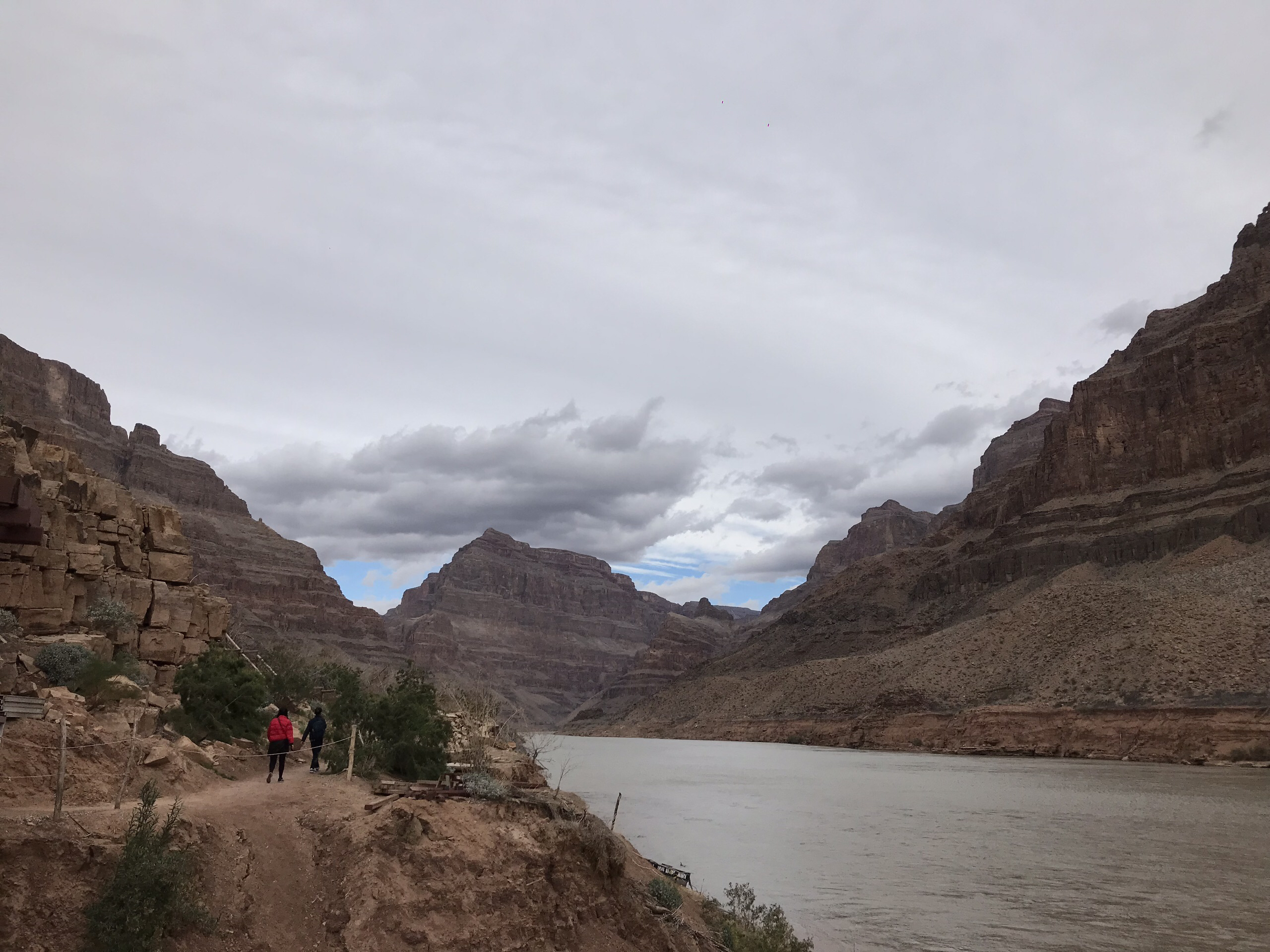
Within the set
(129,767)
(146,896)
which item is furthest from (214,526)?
(146,896)

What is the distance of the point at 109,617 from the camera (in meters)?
19.1

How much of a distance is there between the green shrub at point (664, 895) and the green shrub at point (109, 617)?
1282 centimetres

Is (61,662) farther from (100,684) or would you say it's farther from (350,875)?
(350,875)

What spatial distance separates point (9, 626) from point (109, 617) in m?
2.95

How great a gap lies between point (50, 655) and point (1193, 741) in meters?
57.9

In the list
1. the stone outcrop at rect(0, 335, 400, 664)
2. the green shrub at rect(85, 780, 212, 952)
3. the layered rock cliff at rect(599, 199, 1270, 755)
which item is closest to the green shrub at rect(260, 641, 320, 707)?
the green shrub at rect(85, 780, 212, 952)

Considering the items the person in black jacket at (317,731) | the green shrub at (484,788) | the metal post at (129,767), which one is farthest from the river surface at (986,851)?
the metal post at (129,767)

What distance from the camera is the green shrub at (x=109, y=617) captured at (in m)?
18.9

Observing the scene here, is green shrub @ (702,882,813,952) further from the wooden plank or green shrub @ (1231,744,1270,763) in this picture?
green shrub @ (1231,744,1270,763)

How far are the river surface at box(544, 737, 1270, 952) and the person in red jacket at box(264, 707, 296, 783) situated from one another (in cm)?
587

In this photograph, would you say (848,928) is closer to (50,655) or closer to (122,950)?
(122,950)

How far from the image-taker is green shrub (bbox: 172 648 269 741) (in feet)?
56.9

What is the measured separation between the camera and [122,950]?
835 cm

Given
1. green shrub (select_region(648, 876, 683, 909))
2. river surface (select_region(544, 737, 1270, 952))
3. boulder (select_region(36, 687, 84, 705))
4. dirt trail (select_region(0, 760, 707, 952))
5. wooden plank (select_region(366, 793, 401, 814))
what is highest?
boulder (select_region(36, 687, 84, 705))
